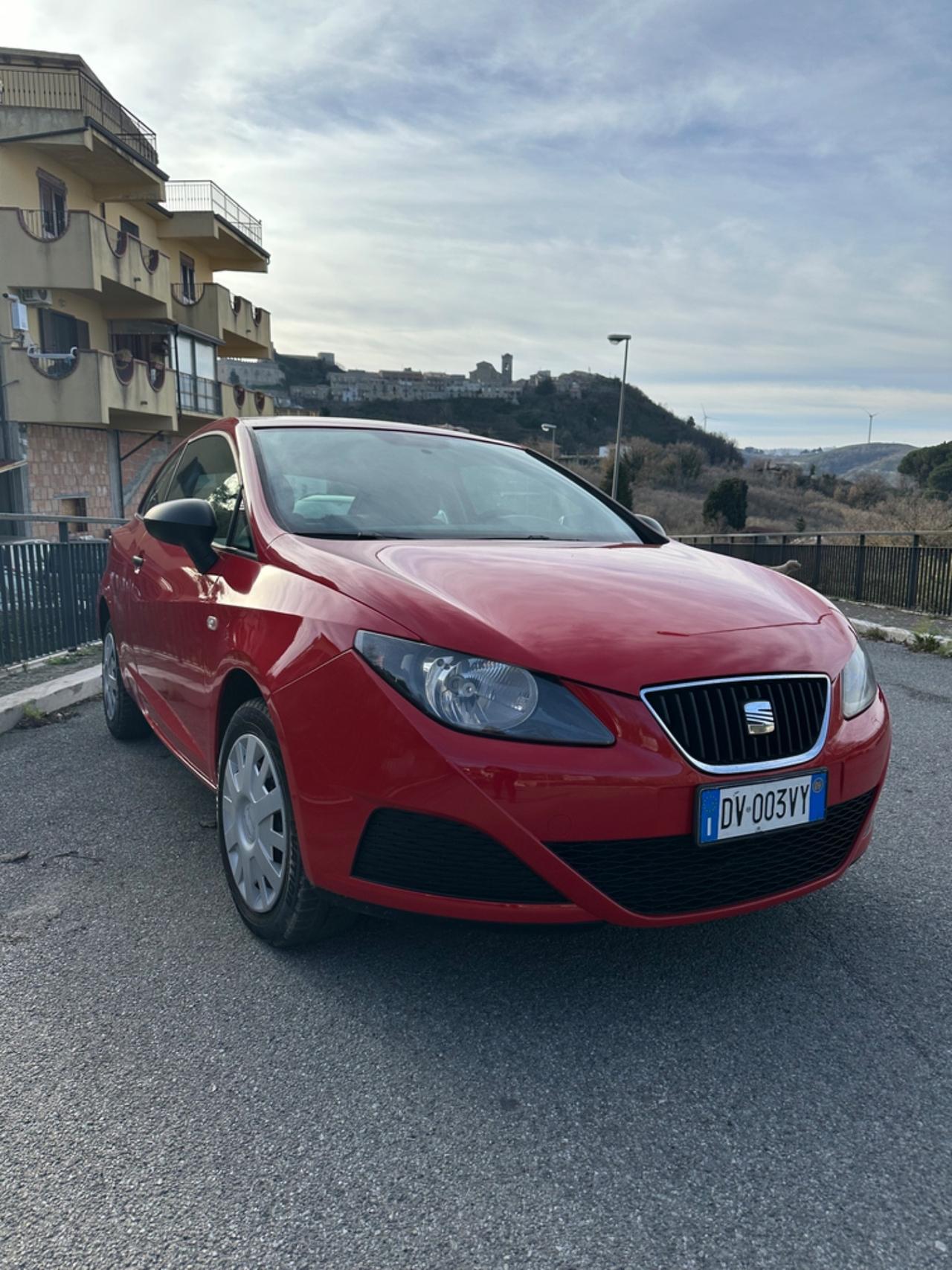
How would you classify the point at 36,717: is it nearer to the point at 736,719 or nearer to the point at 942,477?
the point at 736,719

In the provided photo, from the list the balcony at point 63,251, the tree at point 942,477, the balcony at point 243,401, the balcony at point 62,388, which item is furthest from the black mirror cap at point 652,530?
the tree at point 942,477

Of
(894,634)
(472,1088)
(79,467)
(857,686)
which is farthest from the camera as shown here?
(79,467)

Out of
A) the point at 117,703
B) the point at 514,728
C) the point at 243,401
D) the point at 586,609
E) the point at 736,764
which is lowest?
the point at 117,703

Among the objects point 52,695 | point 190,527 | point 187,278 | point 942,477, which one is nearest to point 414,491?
point 190,527

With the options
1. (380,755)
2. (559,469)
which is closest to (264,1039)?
(380,755)

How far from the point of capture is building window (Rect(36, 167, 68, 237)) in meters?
21.9

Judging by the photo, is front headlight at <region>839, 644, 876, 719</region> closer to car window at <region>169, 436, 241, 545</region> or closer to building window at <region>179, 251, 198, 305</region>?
car window at <region>169, 436, 241, 545</region>

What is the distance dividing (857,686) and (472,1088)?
145 cm

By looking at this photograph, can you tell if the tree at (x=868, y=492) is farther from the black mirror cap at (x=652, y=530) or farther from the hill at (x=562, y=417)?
the black mirror cap at (x=652, y=530)

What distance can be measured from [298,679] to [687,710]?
96 centimetres

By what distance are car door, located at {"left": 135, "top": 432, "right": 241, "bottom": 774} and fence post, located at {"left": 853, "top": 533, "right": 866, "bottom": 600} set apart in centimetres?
955

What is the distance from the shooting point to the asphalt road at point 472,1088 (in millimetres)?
1616

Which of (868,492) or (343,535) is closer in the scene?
(343,535)

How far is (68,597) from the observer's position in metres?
7.25
